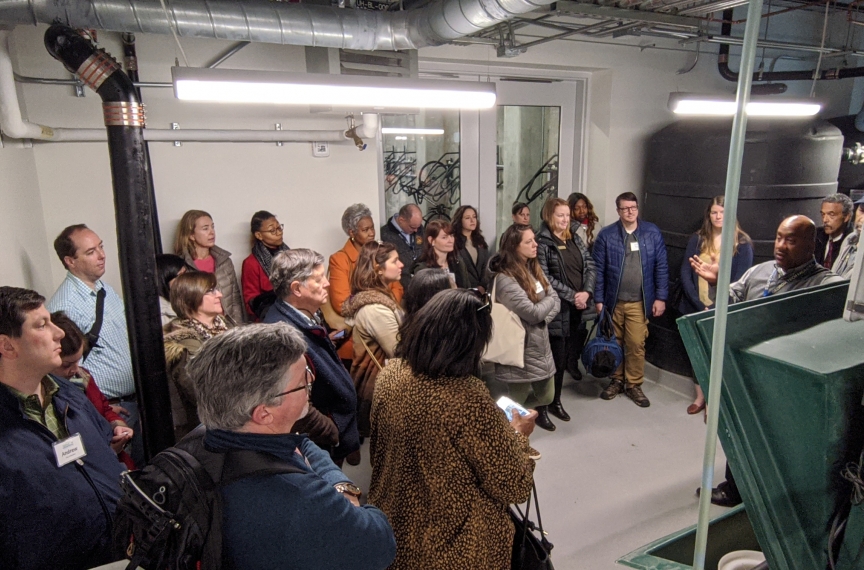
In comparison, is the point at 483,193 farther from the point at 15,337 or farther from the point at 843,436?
the point at 843,436

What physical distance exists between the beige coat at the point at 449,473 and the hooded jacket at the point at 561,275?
233 centimetres

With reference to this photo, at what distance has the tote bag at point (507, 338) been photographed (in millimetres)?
3307

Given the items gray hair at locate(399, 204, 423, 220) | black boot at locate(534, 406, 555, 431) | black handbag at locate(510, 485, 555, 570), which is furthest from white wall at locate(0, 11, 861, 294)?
black handbag at locate(510, 485, 555, 570)

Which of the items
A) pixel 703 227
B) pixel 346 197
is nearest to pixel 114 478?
pixel 346 197

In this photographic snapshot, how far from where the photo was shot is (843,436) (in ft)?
2.74

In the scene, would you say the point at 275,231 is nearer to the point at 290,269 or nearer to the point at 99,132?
the point at 99,132

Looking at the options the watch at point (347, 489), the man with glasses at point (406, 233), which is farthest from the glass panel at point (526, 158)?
the watch at point (347, 489)

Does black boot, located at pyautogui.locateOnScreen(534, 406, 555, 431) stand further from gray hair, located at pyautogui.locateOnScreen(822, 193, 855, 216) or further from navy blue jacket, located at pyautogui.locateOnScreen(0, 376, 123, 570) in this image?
navy blue jacket, located at pyautogui.locateOnScreen(0, 376, 123, 570)

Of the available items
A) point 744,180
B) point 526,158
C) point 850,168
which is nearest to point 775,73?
point 850,168

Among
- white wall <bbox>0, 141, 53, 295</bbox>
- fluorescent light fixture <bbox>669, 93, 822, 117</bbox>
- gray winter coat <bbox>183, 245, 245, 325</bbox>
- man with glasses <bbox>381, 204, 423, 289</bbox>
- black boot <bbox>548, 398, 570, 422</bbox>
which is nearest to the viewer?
white wall <bbox>0, 141, 53, 295</bbox>

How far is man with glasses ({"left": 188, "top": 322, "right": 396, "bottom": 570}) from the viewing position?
3.58 ft

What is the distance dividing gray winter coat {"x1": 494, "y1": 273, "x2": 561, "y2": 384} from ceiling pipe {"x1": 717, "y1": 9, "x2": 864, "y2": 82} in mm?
3236

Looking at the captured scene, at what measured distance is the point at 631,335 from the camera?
4148mm

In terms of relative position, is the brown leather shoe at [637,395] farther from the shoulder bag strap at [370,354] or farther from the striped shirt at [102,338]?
the striped shirt at [102,338]
